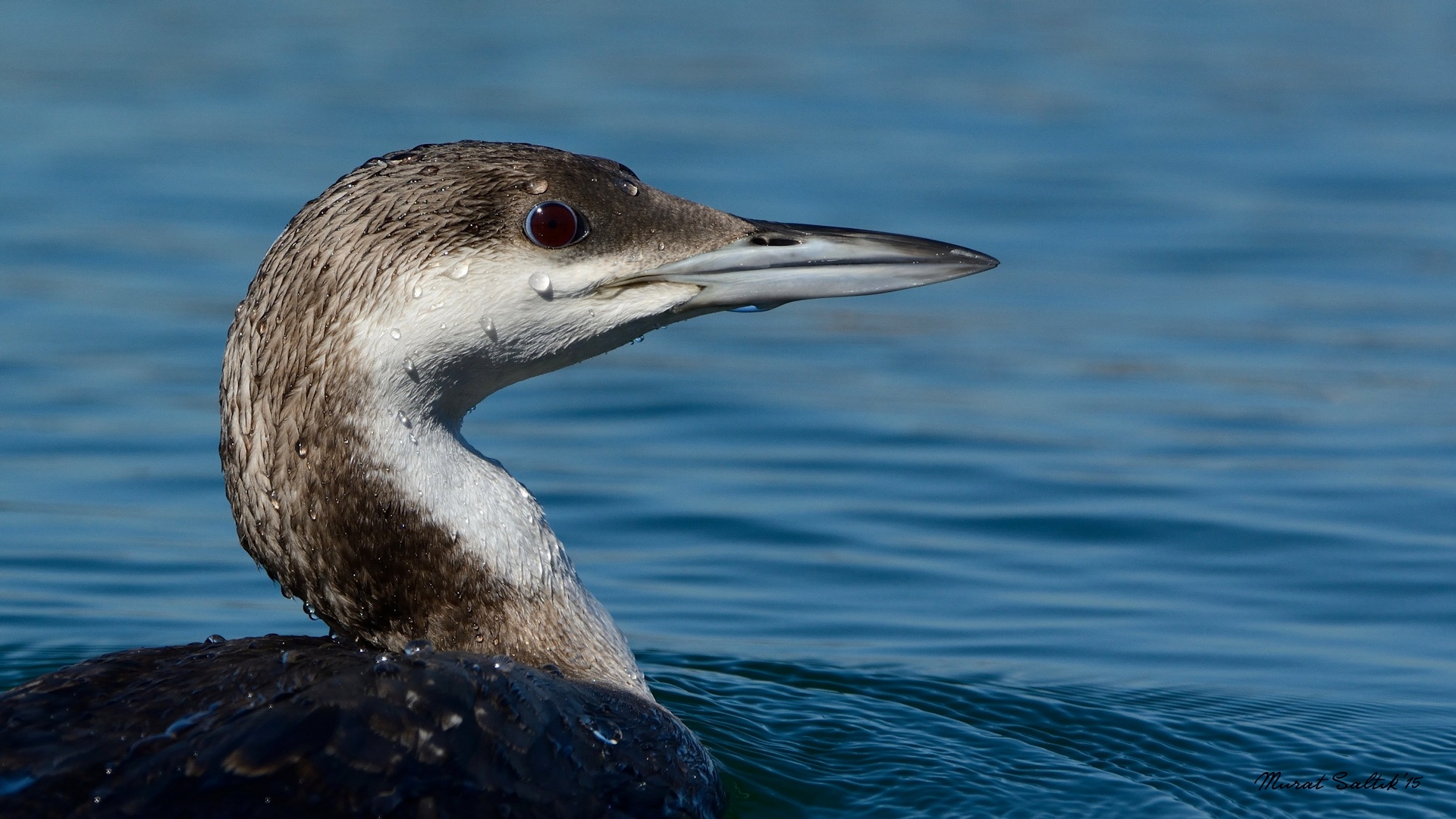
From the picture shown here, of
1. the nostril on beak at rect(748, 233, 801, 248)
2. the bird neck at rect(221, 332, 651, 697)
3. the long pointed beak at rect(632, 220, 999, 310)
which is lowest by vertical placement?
the bird neck at rect(221, 332, 651, 697)

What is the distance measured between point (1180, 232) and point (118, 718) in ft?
26.6

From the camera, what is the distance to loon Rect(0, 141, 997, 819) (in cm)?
378

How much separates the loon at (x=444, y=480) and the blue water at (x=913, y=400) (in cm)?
75

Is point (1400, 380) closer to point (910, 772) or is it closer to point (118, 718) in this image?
point (910, 772)

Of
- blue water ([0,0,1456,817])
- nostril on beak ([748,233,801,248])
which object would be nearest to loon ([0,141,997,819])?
nostril on beak ([748,233,801,248])

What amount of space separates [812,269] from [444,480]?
0.90 metres

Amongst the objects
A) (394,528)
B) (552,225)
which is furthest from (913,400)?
(394,528)

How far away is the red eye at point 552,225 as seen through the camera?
4.34m

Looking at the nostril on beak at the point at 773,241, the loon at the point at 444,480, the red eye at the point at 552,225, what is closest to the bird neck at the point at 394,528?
the loon at the point at 444,480

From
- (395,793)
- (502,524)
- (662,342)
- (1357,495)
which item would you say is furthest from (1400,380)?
(395,793)

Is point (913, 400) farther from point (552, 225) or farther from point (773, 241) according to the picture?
point (552, 225)

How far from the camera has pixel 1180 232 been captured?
10.9m

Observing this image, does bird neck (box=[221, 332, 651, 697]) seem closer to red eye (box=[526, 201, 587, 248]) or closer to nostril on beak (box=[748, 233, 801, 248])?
red eye (box=[526, 201, 587, 248])

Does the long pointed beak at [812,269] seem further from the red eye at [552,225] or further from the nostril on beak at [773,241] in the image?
the red eye at [552,225]
